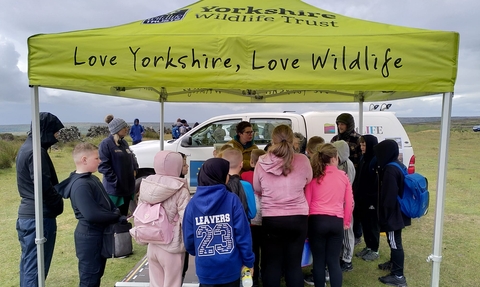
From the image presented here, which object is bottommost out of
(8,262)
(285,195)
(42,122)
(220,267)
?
(8,262)

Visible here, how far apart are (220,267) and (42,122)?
2012 millimetres

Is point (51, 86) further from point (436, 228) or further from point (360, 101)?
point (360, 101)

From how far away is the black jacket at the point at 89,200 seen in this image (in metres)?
2.36

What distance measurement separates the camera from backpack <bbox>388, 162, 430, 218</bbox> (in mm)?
3164

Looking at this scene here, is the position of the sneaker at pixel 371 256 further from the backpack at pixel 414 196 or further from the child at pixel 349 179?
the backpack at pixel 414 196

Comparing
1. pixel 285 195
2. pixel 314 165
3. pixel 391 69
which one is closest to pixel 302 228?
pixel 285 195

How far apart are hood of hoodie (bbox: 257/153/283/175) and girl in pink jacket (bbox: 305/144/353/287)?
43cm

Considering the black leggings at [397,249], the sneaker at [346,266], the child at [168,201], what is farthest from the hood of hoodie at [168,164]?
the sneaker at [346,266]

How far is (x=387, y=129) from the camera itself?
6727 mm

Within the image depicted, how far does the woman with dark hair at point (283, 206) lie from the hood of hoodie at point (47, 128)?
1881 millimetres

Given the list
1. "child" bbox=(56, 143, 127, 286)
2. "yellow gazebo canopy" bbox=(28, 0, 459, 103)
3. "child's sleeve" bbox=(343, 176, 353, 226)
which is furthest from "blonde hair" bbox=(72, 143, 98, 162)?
"child's sleeve" bbox=(343, 176, 353, 226)

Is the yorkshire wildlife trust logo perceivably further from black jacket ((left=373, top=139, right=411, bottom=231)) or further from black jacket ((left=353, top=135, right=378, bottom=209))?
black jacket ((left=353, top=135, right=378, bottom=209))

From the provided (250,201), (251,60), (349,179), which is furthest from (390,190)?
(251,60)

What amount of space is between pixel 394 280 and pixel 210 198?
8.57ft
